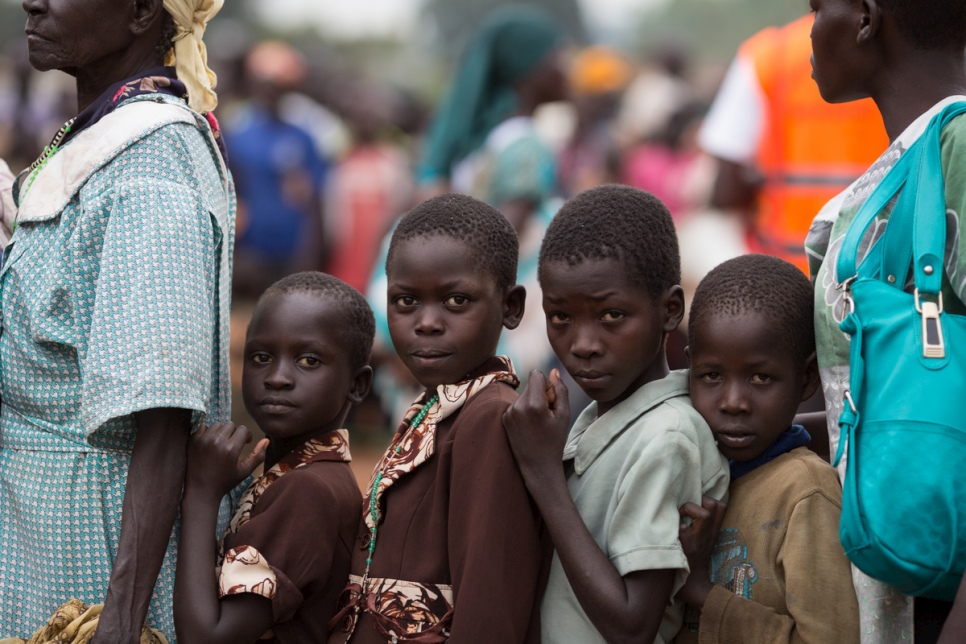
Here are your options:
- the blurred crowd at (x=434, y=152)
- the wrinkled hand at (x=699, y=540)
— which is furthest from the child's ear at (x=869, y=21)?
the blurred crowd at (x=434, y=152)

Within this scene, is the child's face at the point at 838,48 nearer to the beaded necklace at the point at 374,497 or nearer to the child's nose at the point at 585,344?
the child's nose at the point at 585,344

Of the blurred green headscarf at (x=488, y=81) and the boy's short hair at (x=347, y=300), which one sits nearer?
the boy's short hair at (x=347, y=300)

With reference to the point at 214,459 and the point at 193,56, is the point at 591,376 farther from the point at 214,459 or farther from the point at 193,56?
the point at 193,56

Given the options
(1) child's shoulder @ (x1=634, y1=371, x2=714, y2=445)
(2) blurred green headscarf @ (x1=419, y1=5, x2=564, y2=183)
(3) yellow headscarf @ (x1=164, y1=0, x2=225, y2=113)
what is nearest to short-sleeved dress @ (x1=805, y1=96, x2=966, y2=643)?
(1) child's shoulder @ (x1=634, y1=371, x2=714, y2=445)

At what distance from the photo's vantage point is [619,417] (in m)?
2.58

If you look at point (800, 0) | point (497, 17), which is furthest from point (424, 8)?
point (497, 17)

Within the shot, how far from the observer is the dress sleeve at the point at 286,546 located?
2.56m

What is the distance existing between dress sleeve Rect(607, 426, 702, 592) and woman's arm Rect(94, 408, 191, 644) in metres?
0.93

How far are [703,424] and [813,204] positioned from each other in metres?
2.56

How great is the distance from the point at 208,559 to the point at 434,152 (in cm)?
453

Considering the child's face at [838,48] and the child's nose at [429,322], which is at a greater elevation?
the child's face at [838,48]

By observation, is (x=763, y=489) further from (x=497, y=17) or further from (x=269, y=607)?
(x=497, y=17)

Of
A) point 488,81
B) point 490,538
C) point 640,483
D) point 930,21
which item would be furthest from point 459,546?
point 488,81

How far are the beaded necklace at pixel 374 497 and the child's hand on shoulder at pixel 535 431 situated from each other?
27 cm
